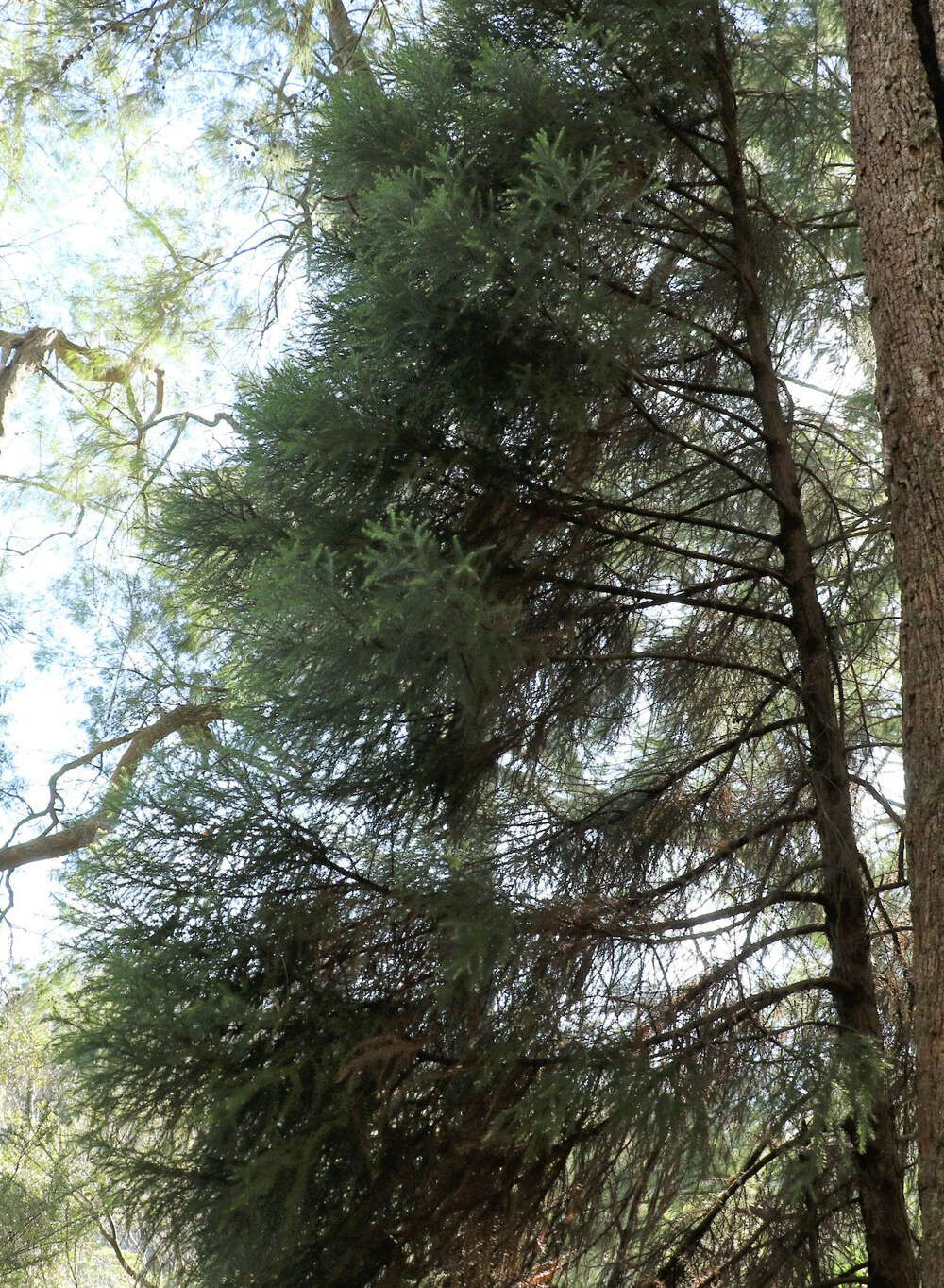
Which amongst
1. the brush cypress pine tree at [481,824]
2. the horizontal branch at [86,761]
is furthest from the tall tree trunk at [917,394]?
the horizontal branch at [86,761]

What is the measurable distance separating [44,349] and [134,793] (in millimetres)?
6059

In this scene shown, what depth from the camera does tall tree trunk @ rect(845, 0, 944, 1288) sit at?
258 centimetres

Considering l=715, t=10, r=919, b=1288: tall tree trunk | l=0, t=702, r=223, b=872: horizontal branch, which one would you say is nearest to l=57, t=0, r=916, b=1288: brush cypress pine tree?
l=715, t=10, r=919, b=1288: tall tree trunk

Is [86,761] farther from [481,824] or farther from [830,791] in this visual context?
[830,791]

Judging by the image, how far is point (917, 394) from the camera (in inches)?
116

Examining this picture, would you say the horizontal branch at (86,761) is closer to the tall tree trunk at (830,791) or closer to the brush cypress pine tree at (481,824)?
the brush cypress pine tree at (481,824)

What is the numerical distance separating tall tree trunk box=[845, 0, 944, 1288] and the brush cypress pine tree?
0.27 meters

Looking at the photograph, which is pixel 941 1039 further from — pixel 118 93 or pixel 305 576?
pixel 118 93

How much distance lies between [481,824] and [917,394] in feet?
5.71

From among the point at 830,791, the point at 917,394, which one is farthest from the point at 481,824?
the point at 917,394

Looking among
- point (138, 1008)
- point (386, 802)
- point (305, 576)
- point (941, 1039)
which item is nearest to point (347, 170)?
point (305, 576)

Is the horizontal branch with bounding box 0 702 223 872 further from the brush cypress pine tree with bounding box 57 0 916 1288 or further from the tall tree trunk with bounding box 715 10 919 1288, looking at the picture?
the tall tree trunk with bounding box 715 10 919 1288

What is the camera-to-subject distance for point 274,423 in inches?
126

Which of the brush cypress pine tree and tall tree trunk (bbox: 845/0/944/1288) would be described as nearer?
tall tree trunk (bbox: 845/0/944/1288)
